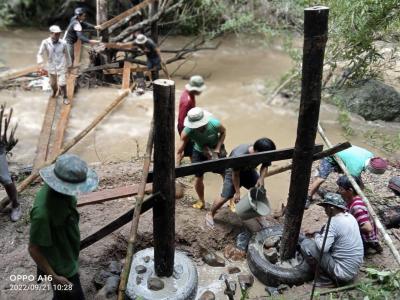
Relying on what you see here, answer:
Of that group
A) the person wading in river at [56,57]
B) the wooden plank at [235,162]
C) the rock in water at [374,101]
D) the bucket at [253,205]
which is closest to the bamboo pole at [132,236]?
the wooden plank at [235,162]

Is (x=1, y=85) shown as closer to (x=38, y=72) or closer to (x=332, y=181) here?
(x=38, y=72)

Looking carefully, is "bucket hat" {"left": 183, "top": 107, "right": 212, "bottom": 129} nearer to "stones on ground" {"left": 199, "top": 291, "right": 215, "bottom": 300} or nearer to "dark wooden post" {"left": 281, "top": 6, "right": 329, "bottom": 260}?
"dark wooden post" {"left": 281, "top": 6, "right": 329, "bottom": 260}

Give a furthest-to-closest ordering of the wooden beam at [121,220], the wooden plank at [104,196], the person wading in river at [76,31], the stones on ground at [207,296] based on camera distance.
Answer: the person wading in river at [76,31] → the wooden plank at [104,196] → the stones on ground at [207,296] → the wooden beam at [121,220]

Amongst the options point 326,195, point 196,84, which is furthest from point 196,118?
point 326,195

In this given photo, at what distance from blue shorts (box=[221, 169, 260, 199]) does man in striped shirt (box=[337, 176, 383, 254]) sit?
1074 mm

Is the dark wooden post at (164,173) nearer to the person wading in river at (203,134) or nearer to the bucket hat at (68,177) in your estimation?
the bucket hat at (68,177)

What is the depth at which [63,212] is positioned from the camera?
10.4 feet

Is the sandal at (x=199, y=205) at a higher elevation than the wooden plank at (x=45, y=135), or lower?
lower

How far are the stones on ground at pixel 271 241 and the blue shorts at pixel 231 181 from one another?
71 centimetres

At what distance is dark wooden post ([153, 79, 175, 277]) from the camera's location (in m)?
3.59

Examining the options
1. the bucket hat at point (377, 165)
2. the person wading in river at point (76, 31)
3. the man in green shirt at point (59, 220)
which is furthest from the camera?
the person wading in river at point (76, 31)

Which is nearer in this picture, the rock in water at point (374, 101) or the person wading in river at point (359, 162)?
the person wading in river at point (359, 162)

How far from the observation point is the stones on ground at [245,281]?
4.83 m

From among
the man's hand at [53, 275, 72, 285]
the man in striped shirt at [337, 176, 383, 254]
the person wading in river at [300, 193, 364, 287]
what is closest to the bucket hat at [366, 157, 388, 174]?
the man in striped shirt at [337, 176, 383, 254]
